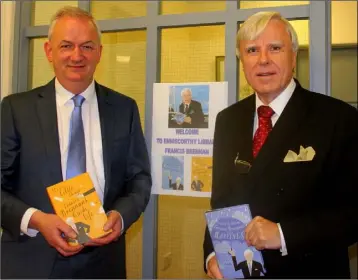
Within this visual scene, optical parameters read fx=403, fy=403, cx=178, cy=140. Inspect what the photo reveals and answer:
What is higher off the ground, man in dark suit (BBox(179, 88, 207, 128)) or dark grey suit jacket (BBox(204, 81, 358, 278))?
man in dark suit (BBox(179, 88, 207, 128))

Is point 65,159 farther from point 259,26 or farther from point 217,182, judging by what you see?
point 259,26

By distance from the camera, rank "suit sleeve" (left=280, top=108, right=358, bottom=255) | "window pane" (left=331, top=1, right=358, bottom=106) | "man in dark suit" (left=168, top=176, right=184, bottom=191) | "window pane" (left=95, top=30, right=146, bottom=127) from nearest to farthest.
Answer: "suit sleeve" (left=280, top=108, right=358, bottom=255), "man in dark suit" (left=168, top=176, right=184, bottom=191), "window pane" (left=95, top=30, right=146, bottom=127), "window pane" (left=331, top=1, right=358, bottom=106)

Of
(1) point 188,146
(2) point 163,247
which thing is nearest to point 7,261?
(2) point 163,247

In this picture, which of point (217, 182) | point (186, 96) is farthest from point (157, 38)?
point (217, 182)

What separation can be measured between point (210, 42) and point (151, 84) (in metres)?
0.35

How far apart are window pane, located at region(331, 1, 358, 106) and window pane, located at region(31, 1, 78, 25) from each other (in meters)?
2.58

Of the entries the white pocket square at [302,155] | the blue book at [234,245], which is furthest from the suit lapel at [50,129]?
the white pocket square at [302,155]

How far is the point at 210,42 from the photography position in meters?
1.91

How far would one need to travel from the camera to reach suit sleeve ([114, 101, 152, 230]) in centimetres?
167

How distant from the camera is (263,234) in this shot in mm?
1338

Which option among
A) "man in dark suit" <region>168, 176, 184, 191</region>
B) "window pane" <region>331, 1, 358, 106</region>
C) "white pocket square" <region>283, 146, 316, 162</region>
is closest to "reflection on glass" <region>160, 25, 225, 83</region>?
"man in dark suit" <region>168, 176, 184, 191</region>

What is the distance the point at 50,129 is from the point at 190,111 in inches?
24.9

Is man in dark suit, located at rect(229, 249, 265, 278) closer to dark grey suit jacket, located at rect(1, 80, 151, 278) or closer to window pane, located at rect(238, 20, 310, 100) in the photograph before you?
dark grey suit jacket, located at rect(1, 80, 151, 278)

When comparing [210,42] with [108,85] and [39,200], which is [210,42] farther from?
[39,200]
